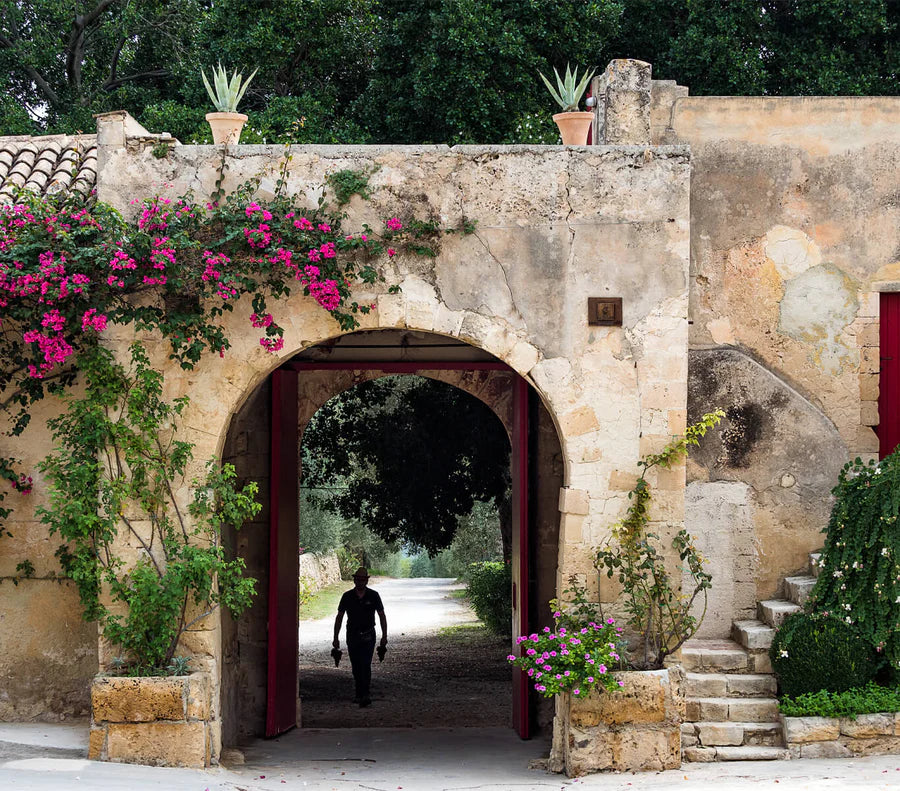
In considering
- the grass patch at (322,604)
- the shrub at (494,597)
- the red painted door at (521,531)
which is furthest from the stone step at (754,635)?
the grass patch at (322,604)

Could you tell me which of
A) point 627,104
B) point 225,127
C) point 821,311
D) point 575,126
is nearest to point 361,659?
point 821,311

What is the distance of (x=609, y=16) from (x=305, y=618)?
32.9 ft

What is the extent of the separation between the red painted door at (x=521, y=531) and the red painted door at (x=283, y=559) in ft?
6.02

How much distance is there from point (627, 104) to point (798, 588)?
11.9ft

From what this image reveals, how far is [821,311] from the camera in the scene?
8742 mm

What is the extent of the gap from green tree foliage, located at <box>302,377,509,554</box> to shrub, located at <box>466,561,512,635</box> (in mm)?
1124

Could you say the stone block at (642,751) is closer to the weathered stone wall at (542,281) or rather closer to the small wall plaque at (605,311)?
the weathered stone wall at (542,281)

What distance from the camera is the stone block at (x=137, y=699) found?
21.0 ft

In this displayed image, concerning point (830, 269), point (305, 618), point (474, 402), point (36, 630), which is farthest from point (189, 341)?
point (305, 618)

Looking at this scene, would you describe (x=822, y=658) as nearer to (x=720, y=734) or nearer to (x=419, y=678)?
(x=720, y=734)

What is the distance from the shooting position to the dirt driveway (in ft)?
33.7

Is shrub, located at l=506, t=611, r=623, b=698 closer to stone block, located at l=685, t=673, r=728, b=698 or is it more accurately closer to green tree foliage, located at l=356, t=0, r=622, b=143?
stone block, located at l=685, t=673, r=728, b=698

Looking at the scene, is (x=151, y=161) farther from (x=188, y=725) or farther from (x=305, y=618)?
(x=305, y=618)

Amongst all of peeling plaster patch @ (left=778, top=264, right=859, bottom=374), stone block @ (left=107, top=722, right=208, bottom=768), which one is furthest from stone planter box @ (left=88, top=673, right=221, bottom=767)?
peeling plaster patch @ (left=778, top=264, right=859, bottom=374)
